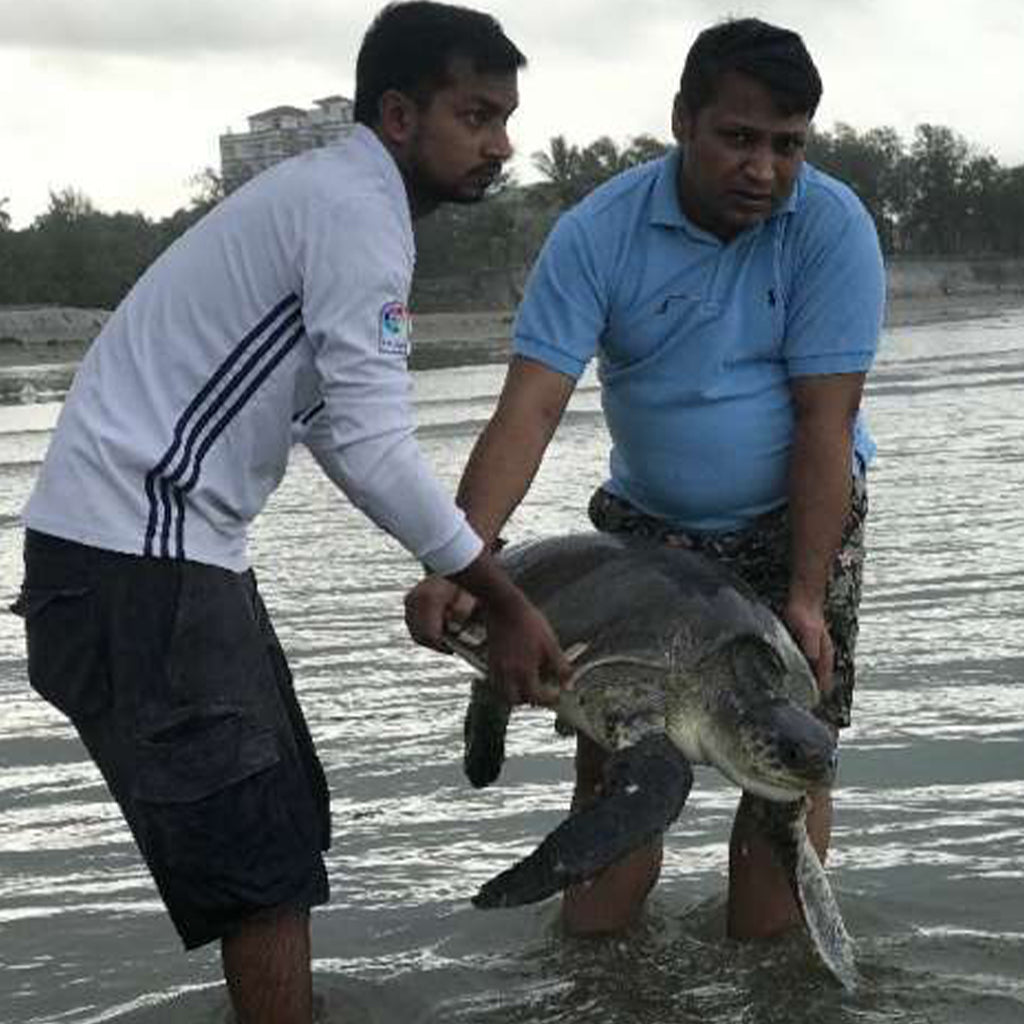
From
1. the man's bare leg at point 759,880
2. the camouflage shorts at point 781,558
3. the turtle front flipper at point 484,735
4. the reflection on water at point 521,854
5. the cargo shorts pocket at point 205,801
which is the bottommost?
the reflection on water at point 521,854

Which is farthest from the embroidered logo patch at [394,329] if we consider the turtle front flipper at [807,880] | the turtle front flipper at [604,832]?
the turtle front flipper at [807,880]

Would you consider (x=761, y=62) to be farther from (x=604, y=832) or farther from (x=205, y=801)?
(x=205, y=801)

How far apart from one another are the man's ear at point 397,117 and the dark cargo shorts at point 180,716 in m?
0.83

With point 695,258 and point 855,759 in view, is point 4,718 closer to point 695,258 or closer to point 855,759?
point 855,759

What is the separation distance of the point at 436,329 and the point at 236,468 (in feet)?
197

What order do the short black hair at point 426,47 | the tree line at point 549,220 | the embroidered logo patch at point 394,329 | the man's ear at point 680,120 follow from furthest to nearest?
the tree line at point 549,220 < the man's ear at point 680,120 < the short black hair at point 426,47 < the embroidered logo patch at point 394,329

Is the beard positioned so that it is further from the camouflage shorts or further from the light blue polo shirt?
the camouflage shorts

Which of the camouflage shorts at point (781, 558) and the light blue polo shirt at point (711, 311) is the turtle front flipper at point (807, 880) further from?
the light blue polo shirt at point (711, 311)

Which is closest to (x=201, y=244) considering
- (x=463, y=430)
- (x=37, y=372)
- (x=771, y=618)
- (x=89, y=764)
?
(x=771, y=618)

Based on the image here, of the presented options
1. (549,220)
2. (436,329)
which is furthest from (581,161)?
(436,329)

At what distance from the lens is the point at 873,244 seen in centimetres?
352

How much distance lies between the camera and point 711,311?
3.50 metres

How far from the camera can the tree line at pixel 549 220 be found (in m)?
75.4

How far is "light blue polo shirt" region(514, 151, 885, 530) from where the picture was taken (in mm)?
3480
